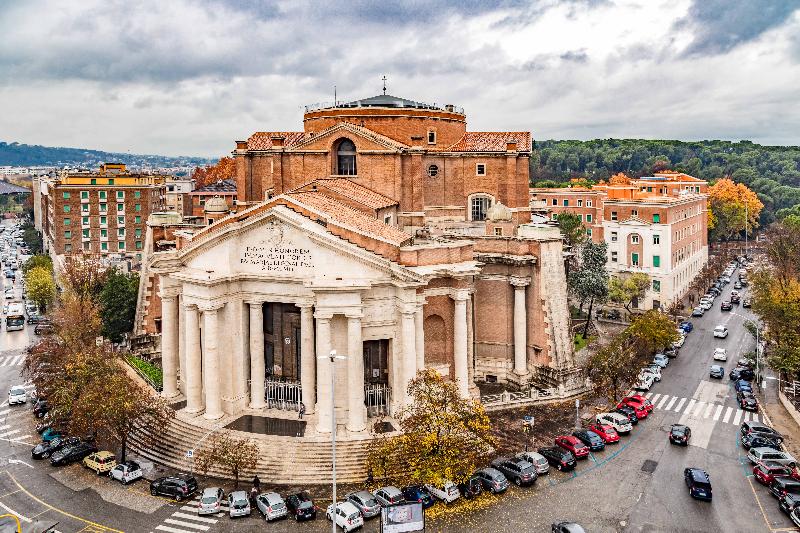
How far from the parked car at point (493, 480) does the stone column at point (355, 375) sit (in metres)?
8.16

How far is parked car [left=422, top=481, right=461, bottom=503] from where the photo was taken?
1368 inches

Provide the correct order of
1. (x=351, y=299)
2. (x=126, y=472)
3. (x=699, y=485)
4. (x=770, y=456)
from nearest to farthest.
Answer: (x=699, y=485) < (x=126, y=472) < (x=770, y=456) < (x=351, y=299)

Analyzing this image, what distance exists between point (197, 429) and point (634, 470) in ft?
91.1

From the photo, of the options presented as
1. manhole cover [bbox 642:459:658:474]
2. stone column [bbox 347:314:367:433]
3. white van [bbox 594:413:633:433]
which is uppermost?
stone column [bbox 347:314:367:433]

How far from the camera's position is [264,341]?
4550cm

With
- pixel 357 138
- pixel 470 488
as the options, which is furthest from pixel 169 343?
pixel 470 488

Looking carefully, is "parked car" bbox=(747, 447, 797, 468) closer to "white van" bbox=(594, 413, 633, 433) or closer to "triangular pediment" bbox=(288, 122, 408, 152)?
"white van" bbox=(594, 413, 633, 433)

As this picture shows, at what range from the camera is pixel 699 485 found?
A: 116 feet

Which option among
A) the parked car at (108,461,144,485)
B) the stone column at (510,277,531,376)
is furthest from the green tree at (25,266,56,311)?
the stone column at (510,277,531,376)

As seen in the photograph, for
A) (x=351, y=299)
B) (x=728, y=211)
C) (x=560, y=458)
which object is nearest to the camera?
(x=560, y=458)

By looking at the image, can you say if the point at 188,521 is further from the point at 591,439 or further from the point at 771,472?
the point at 771,472

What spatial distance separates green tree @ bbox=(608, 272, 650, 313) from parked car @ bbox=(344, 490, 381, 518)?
2136 inches

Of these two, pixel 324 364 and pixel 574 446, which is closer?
pixel 324 364

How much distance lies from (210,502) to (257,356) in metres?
11.8
